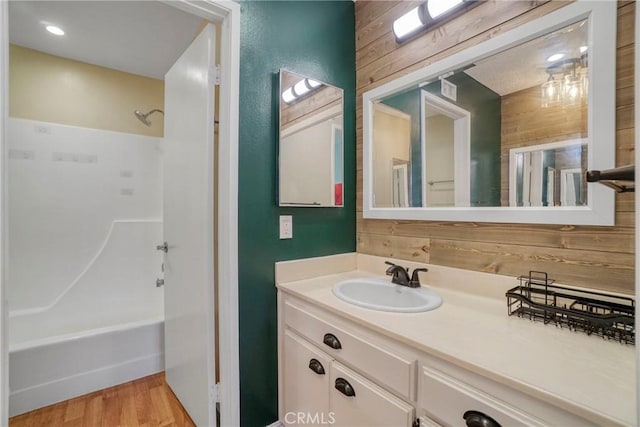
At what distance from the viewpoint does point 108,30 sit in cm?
202

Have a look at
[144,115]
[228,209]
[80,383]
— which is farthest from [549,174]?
[144,115]

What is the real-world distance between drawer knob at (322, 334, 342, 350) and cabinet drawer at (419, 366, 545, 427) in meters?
0.34

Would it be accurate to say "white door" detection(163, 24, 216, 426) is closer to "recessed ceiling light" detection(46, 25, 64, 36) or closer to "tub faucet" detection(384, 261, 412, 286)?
"tub faucet" detection(384, 261, 412, 286)

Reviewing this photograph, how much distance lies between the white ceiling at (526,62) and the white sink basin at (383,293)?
3.02 feet

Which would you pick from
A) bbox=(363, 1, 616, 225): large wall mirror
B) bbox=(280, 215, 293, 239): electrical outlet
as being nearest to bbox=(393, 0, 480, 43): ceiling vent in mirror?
bbox=(363, 1, 616, 225): large wall mirror

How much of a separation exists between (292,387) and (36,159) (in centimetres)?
263

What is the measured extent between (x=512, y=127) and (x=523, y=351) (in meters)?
0.84

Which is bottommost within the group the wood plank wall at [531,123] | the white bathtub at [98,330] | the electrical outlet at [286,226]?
the white bathtub at [98,330]

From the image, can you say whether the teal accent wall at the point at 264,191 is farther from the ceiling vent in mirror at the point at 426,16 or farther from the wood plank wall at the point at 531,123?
the wood plank wall at the point at 531,123

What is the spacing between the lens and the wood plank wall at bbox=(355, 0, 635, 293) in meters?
0.87

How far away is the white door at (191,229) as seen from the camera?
1.33m

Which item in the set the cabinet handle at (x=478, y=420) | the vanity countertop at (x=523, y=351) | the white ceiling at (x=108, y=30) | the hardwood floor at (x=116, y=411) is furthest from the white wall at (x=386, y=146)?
the hardwood floor at (x=116, y=411)

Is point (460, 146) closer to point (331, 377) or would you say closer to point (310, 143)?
point (310, 143)

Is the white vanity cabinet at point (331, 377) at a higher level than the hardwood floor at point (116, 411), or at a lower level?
higher
